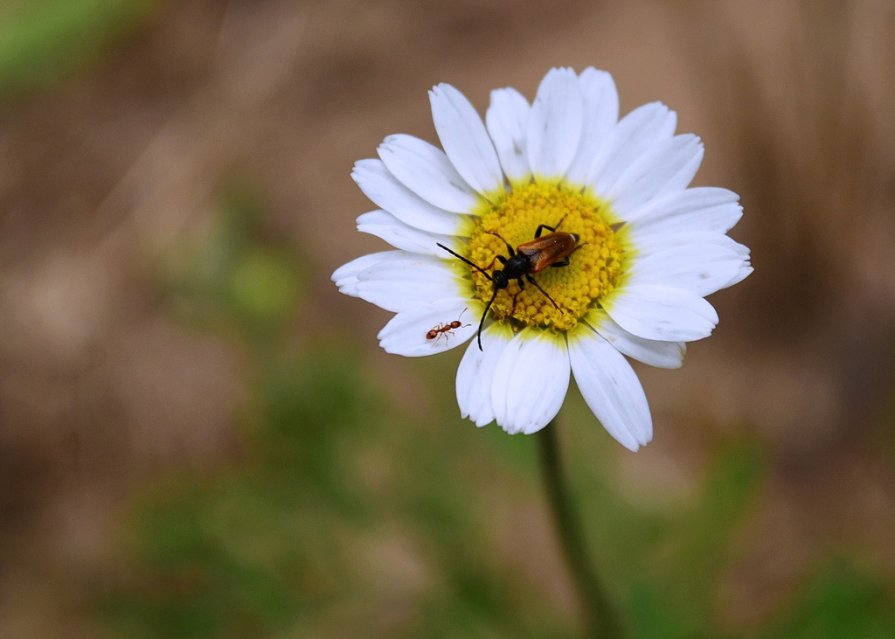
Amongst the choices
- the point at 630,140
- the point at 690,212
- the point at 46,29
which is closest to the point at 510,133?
the point at 630,140

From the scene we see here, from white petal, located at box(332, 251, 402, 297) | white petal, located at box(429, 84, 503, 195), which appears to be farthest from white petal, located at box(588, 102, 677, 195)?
white petal, located at box(332, 251, 402, 297)

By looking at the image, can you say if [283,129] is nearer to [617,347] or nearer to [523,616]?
[523,616]

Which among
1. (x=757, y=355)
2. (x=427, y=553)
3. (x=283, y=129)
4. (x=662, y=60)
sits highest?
(x=283, y=129)

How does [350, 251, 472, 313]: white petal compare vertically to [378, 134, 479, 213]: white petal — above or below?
below

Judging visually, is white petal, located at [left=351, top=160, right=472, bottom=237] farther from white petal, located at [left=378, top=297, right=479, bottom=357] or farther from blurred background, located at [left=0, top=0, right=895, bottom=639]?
blurred background, located at [left=0, top=0, right=895, bottom=639]

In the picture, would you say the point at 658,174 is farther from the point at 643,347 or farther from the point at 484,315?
the point at 484,315

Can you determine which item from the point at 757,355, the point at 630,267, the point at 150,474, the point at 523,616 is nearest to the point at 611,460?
the point at 523,616
